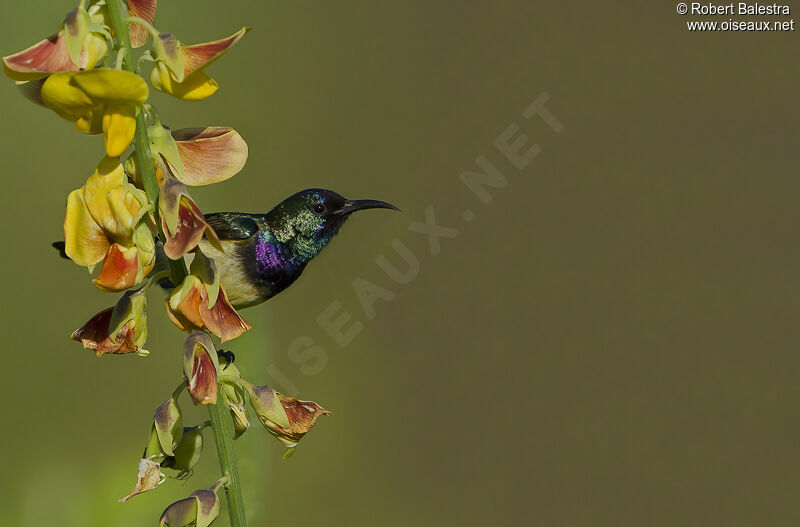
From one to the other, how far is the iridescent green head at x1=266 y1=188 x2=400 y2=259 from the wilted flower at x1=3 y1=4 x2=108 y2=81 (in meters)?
0.69

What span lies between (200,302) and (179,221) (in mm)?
47

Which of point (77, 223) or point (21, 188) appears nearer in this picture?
point (77, 223)

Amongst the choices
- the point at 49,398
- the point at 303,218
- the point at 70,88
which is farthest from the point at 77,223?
the point at 49,398

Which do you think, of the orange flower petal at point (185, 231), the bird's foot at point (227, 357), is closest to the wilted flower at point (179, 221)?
the orange flower petal at point (185, 231)

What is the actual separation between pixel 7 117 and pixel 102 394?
50cm

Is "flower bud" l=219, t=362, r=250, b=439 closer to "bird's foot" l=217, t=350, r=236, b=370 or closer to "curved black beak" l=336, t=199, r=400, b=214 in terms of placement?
"bird's foot" l=217, t=350, r=236, b=370

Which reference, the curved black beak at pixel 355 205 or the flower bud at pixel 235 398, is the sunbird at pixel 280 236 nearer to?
the curved black beak at pixel 355 205

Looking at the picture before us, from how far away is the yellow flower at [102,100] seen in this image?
369 mm

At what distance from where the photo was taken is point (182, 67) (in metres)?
0.41

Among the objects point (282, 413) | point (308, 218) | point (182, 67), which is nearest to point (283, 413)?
point (282, 413)

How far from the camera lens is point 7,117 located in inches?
56.1

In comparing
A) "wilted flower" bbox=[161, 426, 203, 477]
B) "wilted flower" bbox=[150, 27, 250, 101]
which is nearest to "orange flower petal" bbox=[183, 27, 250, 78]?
"wilted flower" bbox=[150, 27, 250, 101]

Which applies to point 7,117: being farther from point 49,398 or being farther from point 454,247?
point 454,247

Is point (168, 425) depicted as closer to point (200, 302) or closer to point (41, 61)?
point (200, 302)
